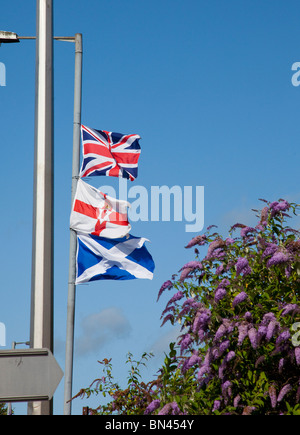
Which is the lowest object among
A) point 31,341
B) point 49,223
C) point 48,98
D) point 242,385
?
point 242,385

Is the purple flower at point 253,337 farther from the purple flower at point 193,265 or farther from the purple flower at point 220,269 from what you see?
the purple flower at point 193,265

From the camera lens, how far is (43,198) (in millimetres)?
9516

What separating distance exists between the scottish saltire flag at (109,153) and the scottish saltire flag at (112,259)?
1388mm

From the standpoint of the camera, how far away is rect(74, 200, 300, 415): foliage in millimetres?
9562

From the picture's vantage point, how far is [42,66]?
10.1 m

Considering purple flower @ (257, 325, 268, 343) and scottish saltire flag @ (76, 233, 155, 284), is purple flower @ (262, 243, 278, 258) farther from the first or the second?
scottish saltire flag @ (76, 233, 155, 284)

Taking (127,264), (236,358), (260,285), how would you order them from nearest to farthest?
(236,358)
(260,285)
(127,264)

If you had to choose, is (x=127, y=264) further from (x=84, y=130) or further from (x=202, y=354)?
(x=202, y=354)

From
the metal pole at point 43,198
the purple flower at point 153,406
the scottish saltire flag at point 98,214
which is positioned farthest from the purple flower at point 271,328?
the scottish saltire flag at point 98,214

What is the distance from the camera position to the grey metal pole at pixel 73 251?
43.3 feet

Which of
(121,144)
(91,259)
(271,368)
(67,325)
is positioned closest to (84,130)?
(121,144)

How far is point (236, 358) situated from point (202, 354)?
893 mm

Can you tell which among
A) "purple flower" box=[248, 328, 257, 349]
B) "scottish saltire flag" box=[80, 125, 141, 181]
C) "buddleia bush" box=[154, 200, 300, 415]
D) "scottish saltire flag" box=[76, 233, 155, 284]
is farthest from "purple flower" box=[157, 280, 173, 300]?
"scottish saltire flag" box=[80, 125, 141, 181]

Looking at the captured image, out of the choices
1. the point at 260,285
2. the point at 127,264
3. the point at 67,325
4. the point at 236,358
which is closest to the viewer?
the point at 236,358
